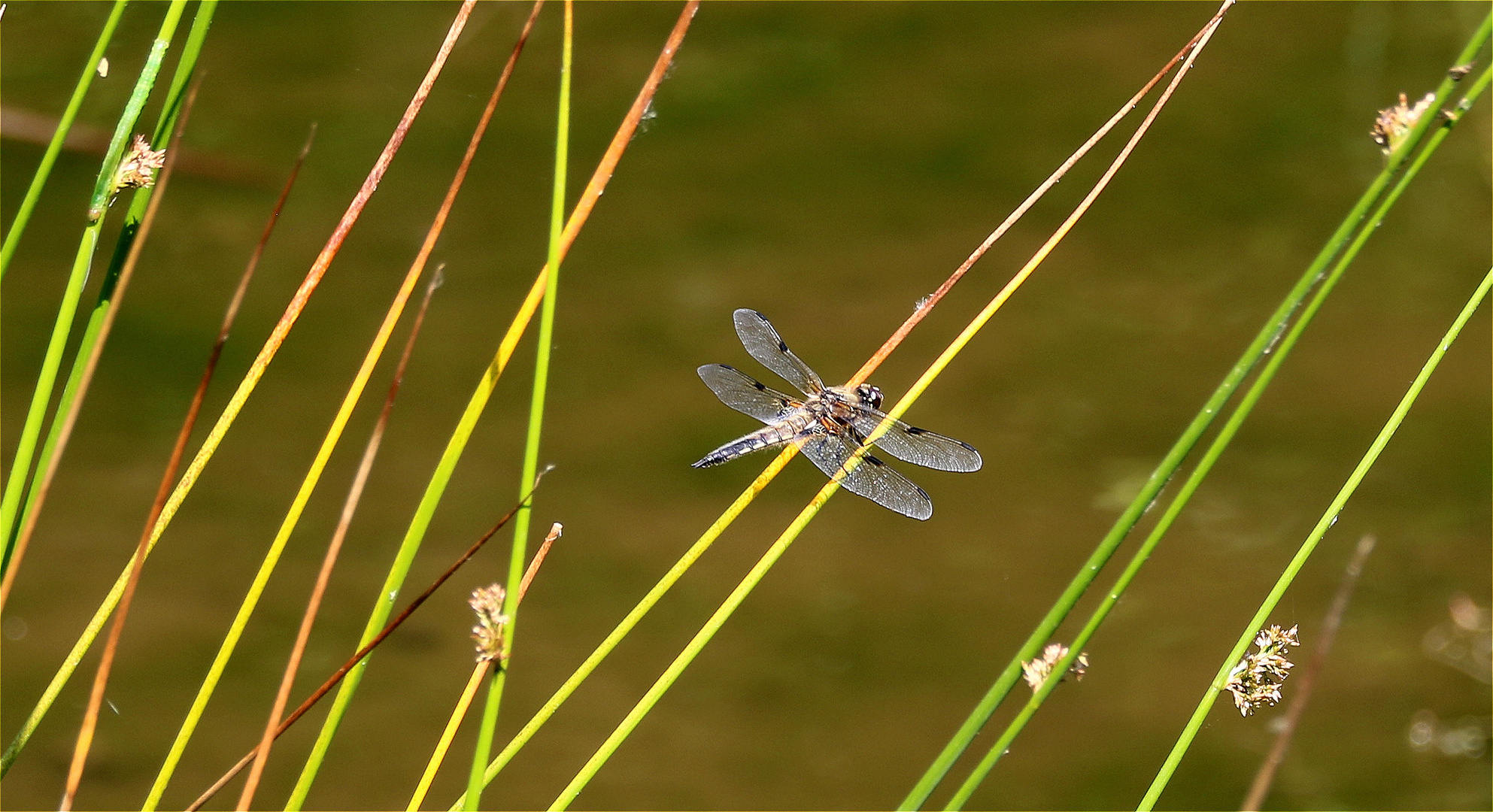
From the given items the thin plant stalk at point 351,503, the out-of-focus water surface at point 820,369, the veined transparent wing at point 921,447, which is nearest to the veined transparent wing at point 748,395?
the veined transparent wing at point 921,447

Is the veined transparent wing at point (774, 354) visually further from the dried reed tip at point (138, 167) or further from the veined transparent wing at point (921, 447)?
the dried reed tip at point (138, 167)

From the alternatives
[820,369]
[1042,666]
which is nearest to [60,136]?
[1042,666]

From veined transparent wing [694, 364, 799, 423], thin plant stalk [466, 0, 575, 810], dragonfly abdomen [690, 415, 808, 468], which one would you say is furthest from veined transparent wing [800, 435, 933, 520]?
thin plant stalk [466, 0, 575, 810]

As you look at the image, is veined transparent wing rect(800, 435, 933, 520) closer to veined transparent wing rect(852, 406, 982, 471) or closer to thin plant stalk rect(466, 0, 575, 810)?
veined transparent wing rect(852, 406, 982, 471)

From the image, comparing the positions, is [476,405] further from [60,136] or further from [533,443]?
[60,136]

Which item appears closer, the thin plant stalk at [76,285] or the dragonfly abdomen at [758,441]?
the thin plant stalk at [76,285]

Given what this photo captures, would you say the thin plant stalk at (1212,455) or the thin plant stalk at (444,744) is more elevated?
the thin plant stalk at (1212,455)
